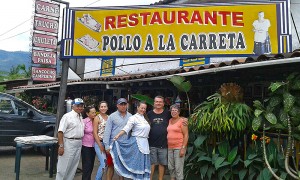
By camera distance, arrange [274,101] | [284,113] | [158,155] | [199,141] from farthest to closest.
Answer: [199,141]
[158,155]
[274,101]
[284,113]

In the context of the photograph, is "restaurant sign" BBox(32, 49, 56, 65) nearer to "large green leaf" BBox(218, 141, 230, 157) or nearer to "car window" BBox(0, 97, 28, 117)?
"car window" BBox(0, 97, 28, 117)

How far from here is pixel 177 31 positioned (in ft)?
22.2

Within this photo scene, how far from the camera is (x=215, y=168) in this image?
5340mm

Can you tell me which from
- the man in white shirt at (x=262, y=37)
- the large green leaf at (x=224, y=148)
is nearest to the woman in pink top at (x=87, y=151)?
the large green leaf at (x=224, y=148)

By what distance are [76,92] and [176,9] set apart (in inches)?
354

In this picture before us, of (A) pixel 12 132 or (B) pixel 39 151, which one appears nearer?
(A) pixel 12 132

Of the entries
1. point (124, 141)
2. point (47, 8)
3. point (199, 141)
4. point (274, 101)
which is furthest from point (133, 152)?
point (47, 8)

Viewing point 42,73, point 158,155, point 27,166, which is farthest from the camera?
point 42,73

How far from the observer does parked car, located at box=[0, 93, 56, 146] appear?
874 centimetres

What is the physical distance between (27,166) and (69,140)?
10.0 feet

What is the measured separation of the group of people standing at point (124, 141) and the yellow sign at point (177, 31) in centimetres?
185

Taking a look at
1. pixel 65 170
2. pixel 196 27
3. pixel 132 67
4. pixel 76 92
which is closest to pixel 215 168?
pixel 65 170

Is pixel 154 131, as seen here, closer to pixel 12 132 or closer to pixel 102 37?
pixel 102 37

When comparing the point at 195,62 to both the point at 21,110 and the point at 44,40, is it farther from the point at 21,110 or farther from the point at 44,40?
the point at 21,110
